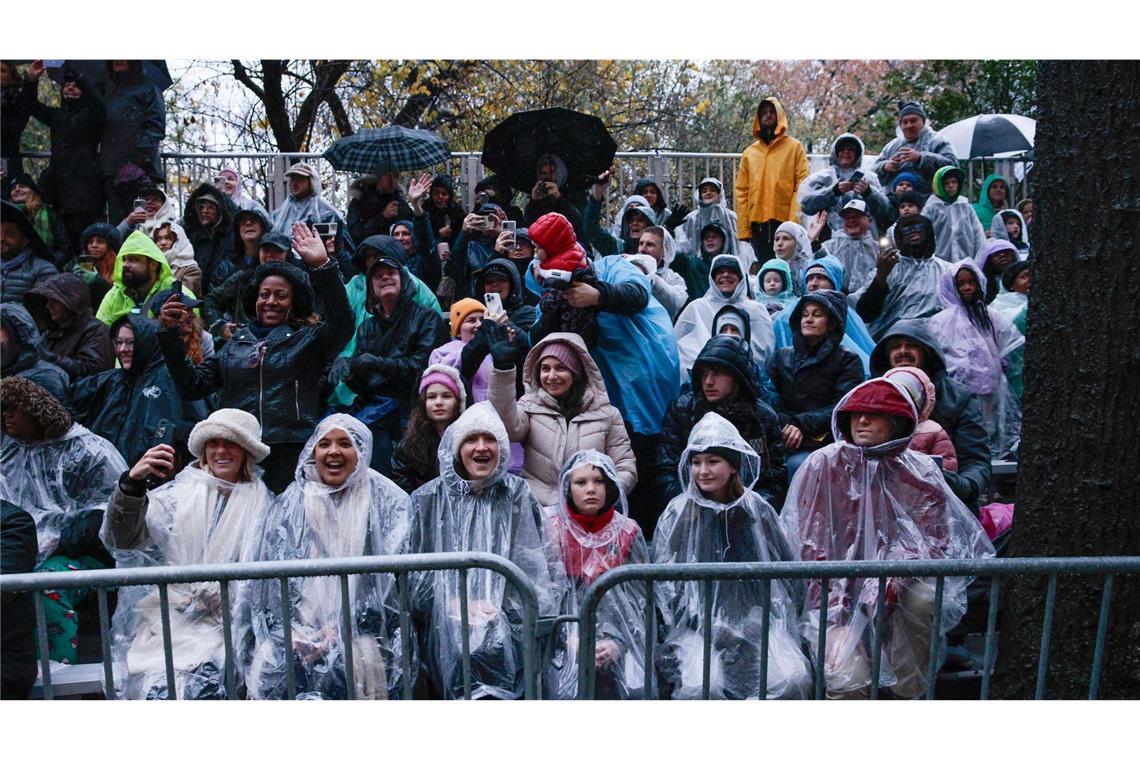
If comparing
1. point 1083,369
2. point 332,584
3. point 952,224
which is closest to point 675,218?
point 952,224

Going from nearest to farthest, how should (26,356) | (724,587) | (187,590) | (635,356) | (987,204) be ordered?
(187,590) → (724,587) → (635,356) → (26,356) → (987,204)

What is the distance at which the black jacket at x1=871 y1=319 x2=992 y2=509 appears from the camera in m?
5.37

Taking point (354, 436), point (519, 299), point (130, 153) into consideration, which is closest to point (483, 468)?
point (354, 436)

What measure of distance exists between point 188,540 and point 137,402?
162cm

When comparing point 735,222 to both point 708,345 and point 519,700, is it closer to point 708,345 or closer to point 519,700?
point 708,345

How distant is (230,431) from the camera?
4.85 metres

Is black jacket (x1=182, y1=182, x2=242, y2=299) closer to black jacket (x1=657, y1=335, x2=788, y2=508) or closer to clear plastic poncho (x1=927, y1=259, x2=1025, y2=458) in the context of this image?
black jacket (x1=657, y1=335, x2=788, y2=508)

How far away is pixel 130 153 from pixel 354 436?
513cm

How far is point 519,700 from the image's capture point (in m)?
4.32

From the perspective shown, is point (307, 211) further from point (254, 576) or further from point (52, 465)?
point (254, 576)

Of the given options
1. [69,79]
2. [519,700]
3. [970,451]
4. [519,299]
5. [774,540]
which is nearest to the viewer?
[519,700]

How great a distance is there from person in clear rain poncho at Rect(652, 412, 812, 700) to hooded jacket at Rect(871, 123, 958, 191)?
196 inches

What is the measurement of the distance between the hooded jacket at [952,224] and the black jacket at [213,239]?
4.67 m

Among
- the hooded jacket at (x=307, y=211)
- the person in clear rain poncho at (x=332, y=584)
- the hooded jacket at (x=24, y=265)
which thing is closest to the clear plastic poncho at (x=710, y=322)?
the person in clear rain poncho at (x=332, y=584)
